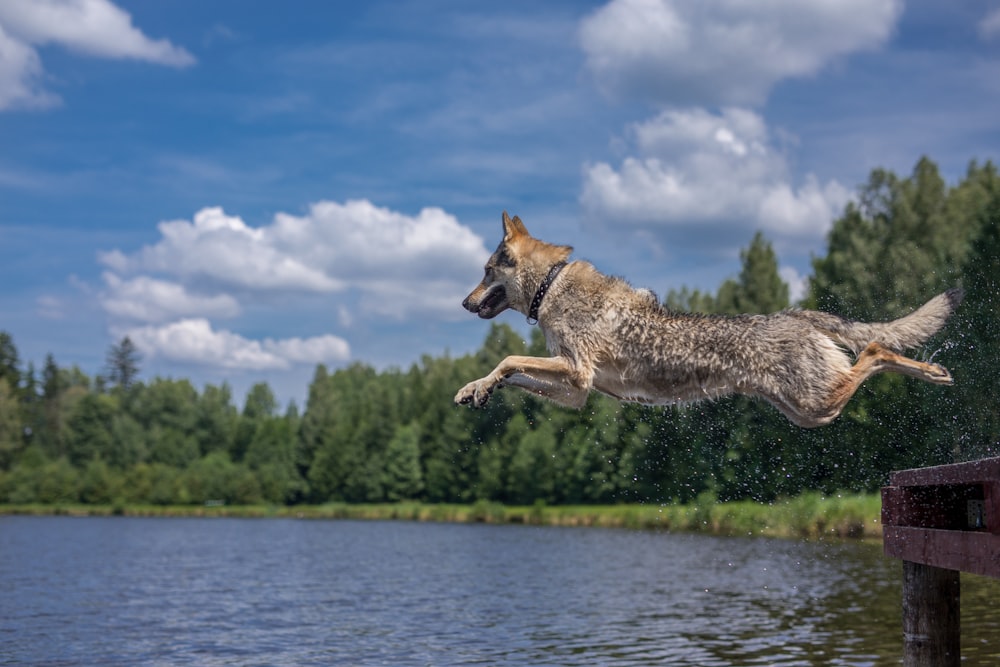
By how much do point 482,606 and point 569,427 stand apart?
55.2 m

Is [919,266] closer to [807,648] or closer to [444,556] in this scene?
[444,556]

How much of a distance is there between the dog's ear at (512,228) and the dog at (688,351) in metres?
0.44

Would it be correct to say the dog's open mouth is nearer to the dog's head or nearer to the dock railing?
the dog's head

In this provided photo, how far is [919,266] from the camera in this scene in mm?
52750

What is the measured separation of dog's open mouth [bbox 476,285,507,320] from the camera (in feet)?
33.2

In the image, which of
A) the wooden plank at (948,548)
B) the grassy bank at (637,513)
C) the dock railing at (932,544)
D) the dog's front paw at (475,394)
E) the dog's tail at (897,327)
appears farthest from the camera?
the grassy bank at (637,513)

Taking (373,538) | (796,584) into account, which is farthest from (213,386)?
(796,584)

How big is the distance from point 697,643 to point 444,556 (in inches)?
1191

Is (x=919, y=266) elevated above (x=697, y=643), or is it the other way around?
(x=919, y=266)

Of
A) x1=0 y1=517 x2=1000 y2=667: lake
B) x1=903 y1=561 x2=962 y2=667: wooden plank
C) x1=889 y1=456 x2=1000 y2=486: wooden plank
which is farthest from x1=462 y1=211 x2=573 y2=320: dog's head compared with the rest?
x1=0 y1=517 x2=1000 y2=667: lake

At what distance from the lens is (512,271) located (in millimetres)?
10016

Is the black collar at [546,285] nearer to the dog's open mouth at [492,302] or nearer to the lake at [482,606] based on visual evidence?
the dog's open mouth at [492,302]

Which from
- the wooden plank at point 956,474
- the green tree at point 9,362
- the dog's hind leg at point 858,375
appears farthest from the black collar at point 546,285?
the green tree at point 9,362

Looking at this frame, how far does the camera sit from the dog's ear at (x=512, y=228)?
10156 mm
